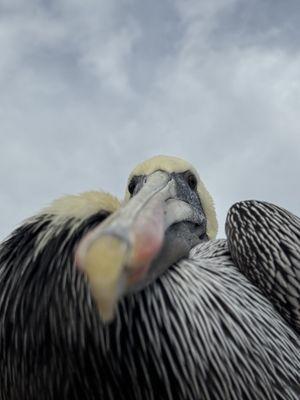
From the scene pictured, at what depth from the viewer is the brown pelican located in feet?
11.2

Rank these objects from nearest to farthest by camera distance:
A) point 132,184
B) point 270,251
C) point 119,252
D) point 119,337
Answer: point 119,252
point 119,337
point 270,251
point 132,184

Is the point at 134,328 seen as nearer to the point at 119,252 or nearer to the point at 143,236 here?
the point at 143,236

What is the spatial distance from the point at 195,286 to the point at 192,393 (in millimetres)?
642

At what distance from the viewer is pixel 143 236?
288 centimetres

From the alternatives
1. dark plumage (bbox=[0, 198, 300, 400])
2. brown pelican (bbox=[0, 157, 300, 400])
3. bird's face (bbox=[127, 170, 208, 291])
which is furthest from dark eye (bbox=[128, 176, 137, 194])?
dark plumage (bbox=[0, 198, 300, 400])

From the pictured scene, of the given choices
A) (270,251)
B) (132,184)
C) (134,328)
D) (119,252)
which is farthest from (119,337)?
(132,184)

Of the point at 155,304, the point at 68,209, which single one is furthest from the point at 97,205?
the point at 155,304

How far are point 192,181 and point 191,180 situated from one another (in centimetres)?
3

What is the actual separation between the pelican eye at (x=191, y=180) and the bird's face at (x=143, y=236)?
141 millimetres

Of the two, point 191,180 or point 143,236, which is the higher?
point 191,180

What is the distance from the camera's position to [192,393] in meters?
3.58

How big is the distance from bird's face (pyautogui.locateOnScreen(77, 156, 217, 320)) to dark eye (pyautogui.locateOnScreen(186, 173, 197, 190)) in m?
0.16

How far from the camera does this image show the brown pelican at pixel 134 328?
341 cm

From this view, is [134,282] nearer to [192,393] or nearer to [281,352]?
[192,393]
